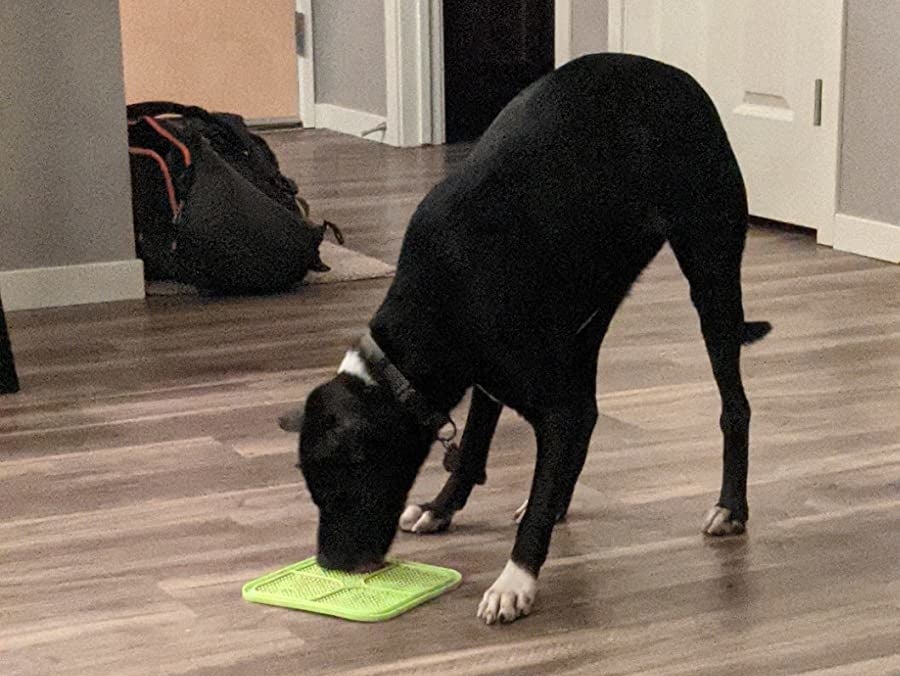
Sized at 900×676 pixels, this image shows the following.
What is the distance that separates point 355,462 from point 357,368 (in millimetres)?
117

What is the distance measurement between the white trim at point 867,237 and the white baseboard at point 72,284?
179cm

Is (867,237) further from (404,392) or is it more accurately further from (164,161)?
(404,392)

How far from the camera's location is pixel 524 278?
2.04 m

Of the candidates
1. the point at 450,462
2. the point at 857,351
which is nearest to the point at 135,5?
the point at 857,351

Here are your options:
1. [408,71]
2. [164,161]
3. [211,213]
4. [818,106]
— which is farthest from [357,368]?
[408,71]

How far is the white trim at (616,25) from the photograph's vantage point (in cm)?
510

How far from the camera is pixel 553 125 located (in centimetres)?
215

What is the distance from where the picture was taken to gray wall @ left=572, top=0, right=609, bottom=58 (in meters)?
5.39

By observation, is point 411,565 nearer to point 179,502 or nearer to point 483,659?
point 483,659

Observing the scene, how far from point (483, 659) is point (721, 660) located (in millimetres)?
275

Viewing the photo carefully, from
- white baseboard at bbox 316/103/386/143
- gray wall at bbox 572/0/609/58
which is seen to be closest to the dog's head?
gray wall at bbox 572/0/609/58

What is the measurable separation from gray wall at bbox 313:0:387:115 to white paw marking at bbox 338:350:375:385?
4.36 metres

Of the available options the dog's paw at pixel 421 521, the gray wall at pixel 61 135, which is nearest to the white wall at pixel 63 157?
the gray wall at pixel 61 135

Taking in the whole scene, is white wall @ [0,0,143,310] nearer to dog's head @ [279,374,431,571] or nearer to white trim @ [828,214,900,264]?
white trim @ [828,214,900,264]
